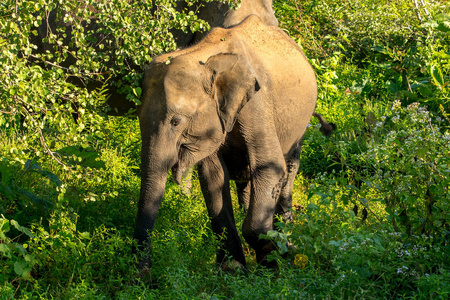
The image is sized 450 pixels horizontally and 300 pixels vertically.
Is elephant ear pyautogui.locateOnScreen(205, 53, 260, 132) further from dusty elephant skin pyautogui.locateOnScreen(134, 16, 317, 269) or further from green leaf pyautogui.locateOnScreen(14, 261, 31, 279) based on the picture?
green leaf pyautogui.locateOnScreen(14, 261, 31, 279)

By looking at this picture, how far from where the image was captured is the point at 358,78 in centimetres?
1097

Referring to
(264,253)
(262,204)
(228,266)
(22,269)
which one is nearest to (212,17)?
(262,204)

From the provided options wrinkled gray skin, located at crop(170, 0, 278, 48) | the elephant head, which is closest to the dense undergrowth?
the elephant head

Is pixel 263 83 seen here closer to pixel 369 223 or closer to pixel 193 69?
pixel 193 69

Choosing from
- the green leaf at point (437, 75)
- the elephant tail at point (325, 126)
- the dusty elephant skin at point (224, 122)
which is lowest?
the elephant tail at point (325, 126)

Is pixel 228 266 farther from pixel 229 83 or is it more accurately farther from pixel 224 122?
pixel 229 83

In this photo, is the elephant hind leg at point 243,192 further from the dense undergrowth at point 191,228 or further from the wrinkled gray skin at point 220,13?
the wrinkled gray skin at point 220,13

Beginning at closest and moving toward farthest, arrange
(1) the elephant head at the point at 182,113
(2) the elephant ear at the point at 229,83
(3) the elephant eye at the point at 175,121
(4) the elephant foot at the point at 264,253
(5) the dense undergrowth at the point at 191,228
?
1. (5) the dense undergrowth at the point at 191,228
2. (1) the elephant head at the point at 182,113
3. (3) the elephant eye at the point at 175,121
4. (2) the elephant ear at the point at 229,83
5. (4) the elephant foot at the point at 264,253

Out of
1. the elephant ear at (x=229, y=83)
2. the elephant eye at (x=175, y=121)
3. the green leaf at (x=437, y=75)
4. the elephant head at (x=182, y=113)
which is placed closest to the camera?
the elephant head at (x=182, y=113)

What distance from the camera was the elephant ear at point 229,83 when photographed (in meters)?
5.34

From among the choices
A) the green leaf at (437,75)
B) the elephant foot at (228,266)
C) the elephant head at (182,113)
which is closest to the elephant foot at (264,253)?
the elephant foot at (228,266)

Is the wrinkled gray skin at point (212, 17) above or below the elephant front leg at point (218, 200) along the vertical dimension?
above

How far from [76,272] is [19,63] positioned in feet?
5.19

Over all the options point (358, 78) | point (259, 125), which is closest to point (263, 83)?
point (259, 125)
